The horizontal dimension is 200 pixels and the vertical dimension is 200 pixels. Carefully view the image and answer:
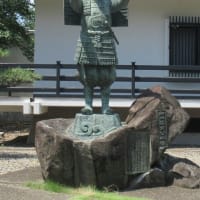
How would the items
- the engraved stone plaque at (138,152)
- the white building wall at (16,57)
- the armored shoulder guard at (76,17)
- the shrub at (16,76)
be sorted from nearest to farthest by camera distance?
1. the engraved stone plaque at (138,152)
2. the armored shoulder guard at (76,17)
3. the shrub at (16,76)
4. the white building wall at (16,57)

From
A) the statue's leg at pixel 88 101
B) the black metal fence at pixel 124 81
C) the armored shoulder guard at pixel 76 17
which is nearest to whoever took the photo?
the statue's leg at pixel 88 101

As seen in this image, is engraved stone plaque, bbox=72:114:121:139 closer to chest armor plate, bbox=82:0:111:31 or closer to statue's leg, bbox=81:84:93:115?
statue's leg, bbox=81:84:93:115

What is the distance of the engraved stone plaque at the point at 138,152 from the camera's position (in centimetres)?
873

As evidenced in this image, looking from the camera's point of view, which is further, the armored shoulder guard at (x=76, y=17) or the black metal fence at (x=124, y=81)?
the black metal fence at (x=124, y=81)

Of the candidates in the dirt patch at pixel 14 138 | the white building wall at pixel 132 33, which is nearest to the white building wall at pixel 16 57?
the dirt patch at pixel 14 138

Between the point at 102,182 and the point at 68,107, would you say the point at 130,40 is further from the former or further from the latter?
the point at 102,182

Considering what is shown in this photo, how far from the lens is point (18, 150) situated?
1506 centimetres

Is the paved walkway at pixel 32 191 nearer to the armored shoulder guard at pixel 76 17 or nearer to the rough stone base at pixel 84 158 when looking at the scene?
the rough stone base at pixel 84 158

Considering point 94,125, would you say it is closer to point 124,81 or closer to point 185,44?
point 124,81

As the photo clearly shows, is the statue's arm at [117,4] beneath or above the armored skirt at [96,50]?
above

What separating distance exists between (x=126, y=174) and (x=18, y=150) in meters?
6.90

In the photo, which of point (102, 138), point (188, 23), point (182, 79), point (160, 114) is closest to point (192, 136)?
point (182, 79)

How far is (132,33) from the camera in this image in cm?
1658

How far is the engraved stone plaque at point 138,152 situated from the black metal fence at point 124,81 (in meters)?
6.13
